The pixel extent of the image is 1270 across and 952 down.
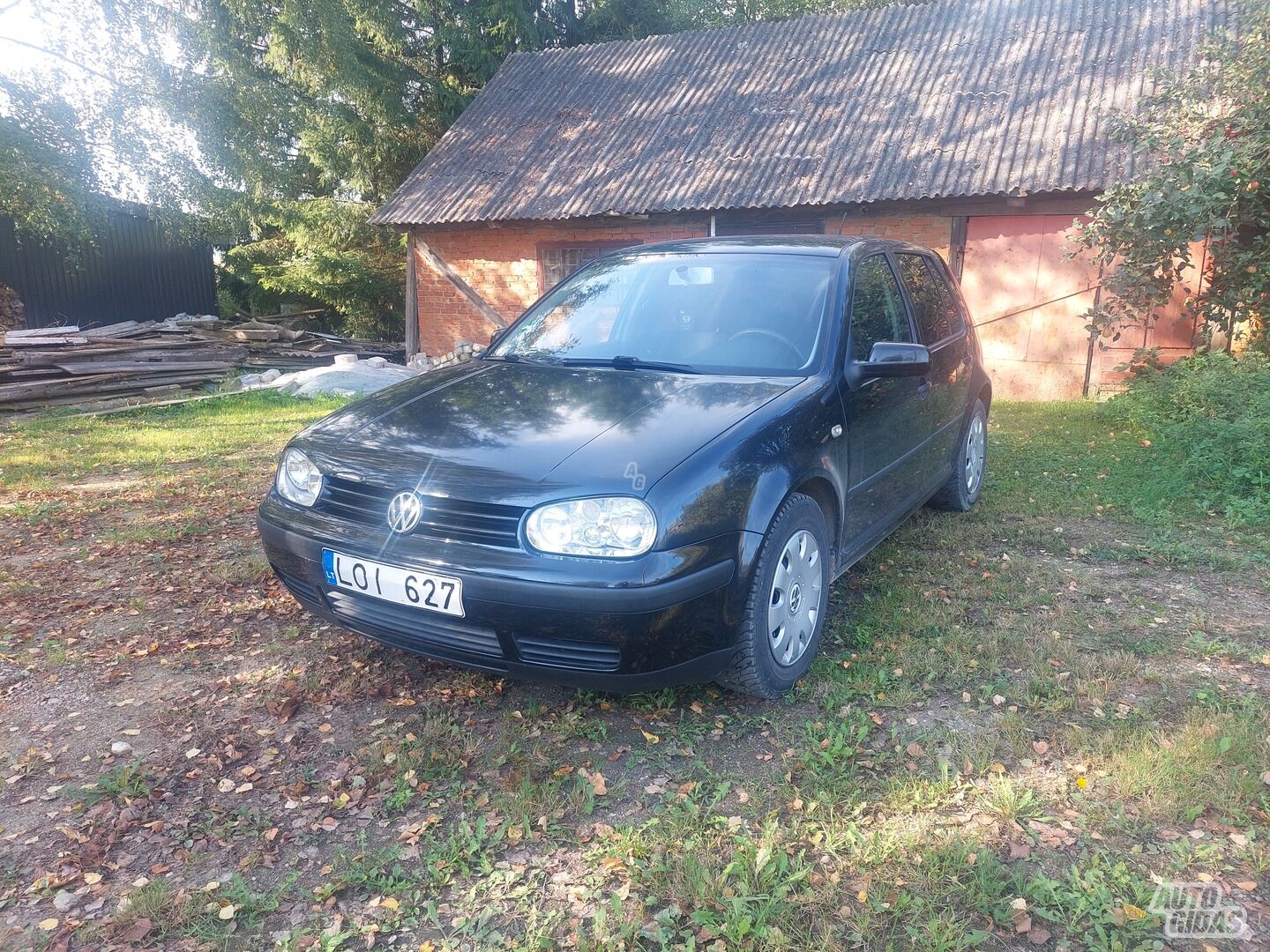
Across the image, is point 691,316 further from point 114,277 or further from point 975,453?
point 114,277

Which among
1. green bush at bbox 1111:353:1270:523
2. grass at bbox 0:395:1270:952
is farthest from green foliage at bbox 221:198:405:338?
green bush at bbox 1111:353:1270:523

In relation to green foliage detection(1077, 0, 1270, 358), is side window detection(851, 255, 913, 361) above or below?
below

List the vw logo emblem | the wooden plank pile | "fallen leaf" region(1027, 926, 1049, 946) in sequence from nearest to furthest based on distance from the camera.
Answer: "fallen leaf" region(1027, 926, 1049, 946) → the vw logo emblem → the wooden plank pile

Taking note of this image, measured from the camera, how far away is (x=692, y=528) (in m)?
2.57

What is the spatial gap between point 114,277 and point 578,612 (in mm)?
16875

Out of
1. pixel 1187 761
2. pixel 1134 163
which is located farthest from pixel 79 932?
pixel 1134 163

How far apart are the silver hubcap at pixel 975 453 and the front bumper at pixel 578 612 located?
3.02m

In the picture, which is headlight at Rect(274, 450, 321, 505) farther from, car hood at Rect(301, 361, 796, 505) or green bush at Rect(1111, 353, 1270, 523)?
green bush at Rect(1111, 353, 1270, 523)

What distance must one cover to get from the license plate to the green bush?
15.6ft

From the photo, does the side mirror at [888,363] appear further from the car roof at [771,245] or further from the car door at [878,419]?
the car roof at [771,245]

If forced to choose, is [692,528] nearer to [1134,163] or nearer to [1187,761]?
[1187,761]

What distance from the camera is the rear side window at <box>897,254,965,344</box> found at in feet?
14.5

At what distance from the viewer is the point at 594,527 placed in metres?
2.55

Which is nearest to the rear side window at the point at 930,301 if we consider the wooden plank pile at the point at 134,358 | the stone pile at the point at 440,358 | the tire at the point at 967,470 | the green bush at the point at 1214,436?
the tire at the point at 967,470
